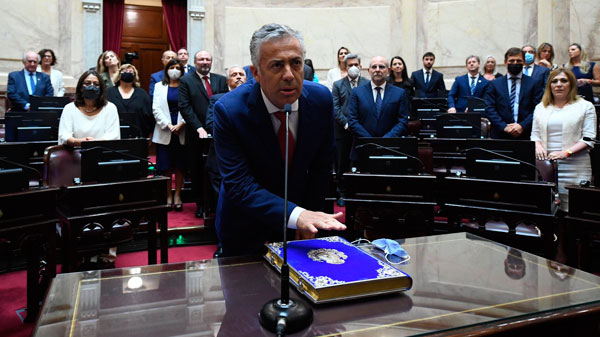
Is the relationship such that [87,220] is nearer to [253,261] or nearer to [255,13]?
[253,261]

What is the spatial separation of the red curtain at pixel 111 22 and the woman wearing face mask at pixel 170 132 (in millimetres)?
4245

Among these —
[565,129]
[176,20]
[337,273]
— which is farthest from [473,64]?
[337,273]

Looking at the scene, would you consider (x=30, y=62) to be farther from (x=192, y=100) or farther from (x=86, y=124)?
(x=86, y=124)

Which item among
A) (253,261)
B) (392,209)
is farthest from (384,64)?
(253,261)

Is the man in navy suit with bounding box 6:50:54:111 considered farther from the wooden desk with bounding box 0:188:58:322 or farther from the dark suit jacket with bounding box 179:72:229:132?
the wooden desk with bounding box 0:188:58:322

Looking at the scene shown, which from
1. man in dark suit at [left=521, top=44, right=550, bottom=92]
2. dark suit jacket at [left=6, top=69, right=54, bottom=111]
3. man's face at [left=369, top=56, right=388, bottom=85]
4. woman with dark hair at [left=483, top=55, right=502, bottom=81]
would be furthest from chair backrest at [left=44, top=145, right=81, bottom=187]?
woman with dark hair at [left=483, top=55, right=502, bottom=81]

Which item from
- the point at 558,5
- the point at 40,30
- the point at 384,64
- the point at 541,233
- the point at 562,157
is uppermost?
the point at 558,5

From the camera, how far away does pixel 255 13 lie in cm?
950

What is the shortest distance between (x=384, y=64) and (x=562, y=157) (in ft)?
6.70

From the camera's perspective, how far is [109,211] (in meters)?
3.22

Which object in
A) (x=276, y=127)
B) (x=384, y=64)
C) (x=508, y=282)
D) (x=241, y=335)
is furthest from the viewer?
(x=384, y=64)

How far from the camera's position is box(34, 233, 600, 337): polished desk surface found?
1103mm

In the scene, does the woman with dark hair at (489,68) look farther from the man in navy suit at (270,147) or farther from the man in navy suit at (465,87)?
the man in navy suit at (270,147)

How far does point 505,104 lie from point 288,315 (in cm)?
471
